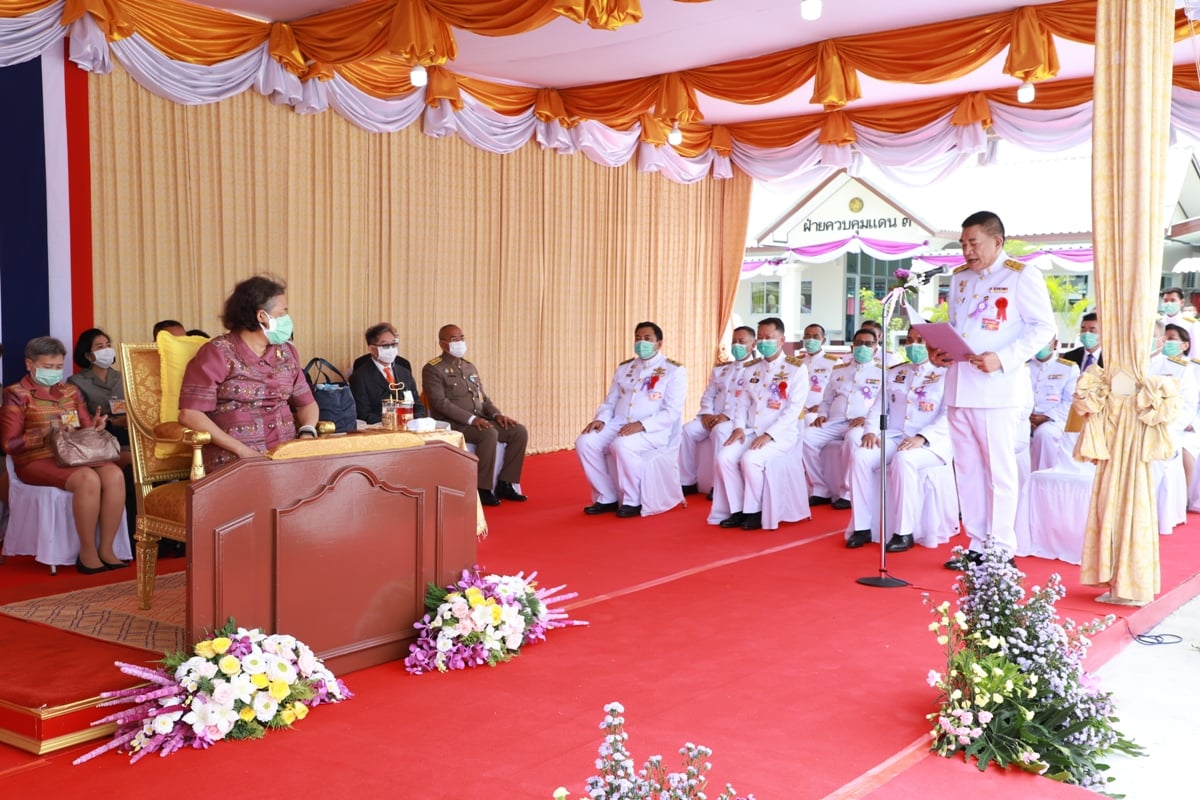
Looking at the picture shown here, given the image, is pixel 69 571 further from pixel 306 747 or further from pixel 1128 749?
pixel 1128 749

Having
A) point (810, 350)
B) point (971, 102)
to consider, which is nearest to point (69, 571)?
point (810, 350)

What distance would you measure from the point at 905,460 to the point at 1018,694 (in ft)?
9.85

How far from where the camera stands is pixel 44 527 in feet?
17.1

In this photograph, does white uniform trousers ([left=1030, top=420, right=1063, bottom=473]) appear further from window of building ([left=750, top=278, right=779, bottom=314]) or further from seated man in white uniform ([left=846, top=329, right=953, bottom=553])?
window of building ([left=750, top=278, right=779, bottom=314])

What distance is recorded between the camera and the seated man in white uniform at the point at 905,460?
19.9 feet

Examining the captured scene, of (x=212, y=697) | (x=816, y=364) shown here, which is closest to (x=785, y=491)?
(x=816, y=364)

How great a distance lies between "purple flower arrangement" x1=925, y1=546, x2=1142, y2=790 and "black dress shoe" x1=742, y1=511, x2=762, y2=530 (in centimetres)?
315

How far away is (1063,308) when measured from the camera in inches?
766

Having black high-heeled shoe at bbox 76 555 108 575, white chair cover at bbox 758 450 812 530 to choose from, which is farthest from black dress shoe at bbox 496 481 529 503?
black high-heeled shoe at bbox 76 555 108 575

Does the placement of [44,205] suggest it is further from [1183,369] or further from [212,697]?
[1183,369]

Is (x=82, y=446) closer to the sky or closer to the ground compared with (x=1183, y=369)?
closer to the ground

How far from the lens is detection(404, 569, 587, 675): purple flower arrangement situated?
12.6 feet

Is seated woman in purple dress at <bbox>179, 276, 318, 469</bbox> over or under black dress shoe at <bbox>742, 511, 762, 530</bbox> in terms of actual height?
over

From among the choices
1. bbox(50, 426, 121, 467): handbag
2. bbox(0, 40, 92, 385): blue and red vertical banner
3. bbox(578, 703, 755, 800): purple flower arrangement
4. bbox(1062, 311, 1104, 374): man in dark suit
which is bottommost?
bbox(578, 703, 755, 800): purple flower arrangement
